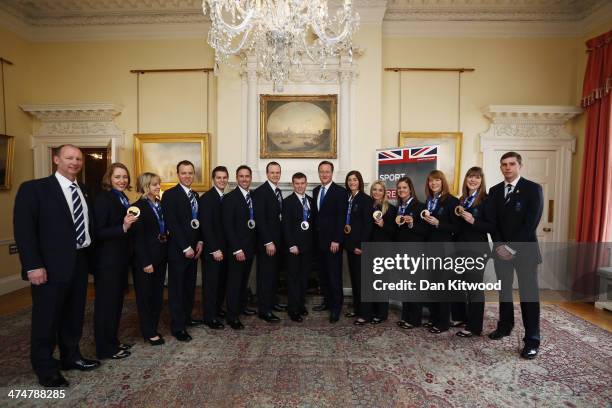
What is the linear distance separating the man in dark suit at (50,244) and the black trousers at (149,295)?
0.57m

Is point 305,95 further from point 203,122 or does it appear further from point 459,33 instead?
point 459,33

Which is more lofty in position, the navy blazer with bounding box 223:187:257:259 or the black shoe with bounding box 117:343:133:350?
the navy blazer with bounding box 223:187:257:259

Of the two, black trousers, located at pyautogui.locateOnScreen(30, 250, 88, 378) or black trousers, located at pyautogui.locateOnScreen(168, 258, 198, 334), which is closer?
black trousers, located at pyautogui.locateOnScreen(30, 250, 88, 378)

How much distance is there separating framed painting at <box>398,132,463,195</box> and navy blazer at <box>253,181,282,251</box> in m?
2.87


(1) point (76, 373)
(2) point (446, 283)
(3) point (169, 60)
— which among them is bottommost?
(1) point (76, 373)

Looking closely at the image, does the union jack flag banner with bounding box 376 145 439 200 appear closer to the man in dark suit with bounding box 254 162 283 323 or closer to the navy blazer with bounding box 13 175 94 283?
the man in dark suit with bounding box 254 162 283 323

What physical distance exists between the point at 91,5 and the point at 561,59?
8099 mm

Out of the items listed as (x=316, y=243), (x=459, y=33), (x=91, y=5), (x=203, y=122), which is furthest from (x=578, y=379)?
(x=91, y=5)

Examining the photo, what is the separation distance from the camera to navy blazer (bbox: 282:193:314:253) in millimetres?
3838

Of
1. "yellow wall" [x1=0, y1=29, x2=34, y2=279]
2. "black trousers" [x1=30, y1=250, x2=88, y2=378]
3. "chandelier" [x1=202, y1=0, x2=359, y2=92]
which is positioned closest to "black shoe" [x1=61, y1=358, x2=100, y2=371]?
"black trousers" [x1=30, y1=250, x2=88, y2=378]

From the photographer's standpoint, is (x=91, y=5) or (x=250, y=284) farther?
(x=91, y=5)

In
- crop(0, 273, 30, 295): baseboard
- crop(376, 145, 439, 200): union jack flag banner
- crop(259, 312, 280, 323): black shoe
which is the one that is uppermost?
crop(376, 145, 439, 200): union jack flag banner

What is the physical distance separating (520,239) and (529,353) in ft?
3.44

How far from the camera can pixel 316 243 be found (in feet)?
13.4
